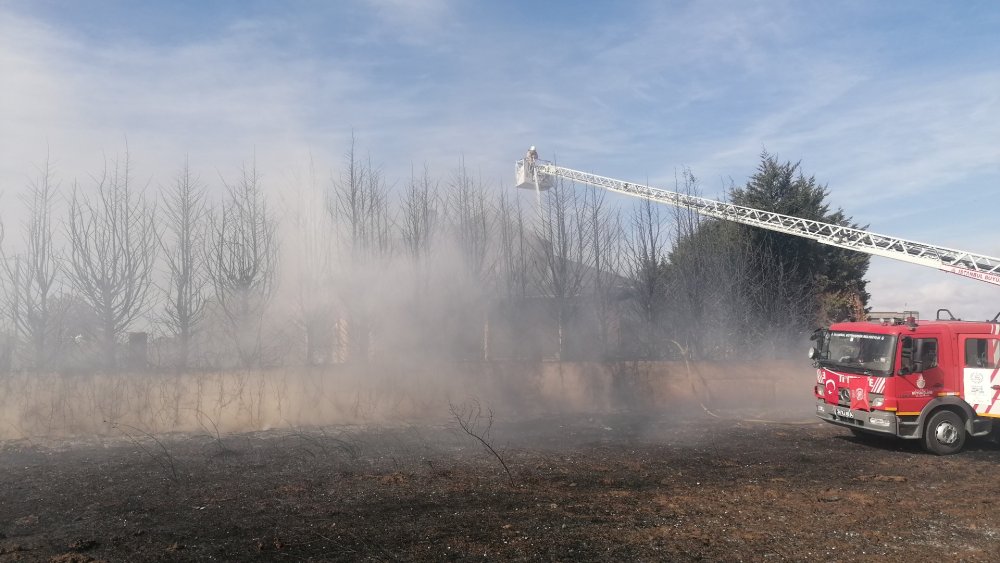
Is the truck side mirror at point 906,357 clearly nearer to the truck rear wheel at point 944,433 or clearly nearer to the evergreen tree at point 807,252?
the truck rear wheel at point 944,433

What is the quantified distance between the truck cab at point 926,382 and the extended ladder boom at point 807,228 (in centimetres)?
1056

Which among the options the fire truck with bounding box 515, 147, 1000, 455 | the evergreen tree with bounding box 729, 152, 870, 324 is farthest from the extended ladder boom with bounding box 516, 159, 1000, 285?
the fire truck with bounding box 515, 147, 1000, 455

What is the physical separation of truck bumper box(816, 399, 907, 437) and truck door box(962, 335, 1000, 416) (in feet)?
5.98

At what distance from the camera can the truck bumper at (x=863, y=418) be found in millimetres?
12688

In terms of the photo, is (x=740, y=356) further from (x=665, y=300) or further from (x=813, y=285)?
(x=813, y=285)

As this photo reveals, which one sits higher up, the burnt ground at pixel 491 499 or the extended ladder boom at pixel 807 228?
the extended ladder boom at pixel 807 228

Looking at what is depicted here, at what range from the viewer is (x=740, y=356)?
2605 cm

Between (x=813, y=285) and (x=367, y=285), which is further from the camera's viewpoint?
(x=813, y=285)

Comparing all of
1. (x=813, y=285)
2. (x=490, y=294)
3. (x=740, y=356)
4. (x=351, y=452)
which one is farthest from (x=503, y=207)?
(x=813, y=285)

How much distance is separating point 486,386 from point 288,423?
6182mm

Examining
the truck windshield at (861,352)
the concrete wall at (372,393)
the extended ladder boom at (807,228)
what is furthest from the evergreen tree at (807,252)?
the truck windshield at (861,352)

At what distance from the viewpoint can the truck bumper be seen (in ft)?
41.6

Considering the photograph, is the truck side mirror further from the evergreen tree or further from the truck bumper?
the evergreen tree

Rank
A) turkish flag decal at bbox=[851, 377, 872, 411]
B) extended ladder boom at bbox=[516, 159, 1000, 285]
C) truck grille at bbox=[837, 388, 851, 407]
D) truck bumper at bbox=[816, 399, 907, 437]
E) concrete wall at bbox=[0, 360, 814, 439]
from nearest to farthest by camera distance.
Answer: truck bumper at bbox=[816, 399, 907, 437], turkish flag decal at bbox=[851, 377, 872, 411], truck grille at bbox=[837, 388, 851, 407], concrete wall at bbox=[0, 360, 814, 439], extended ladder boom at bbox=[516, 159, 1000, 285]
